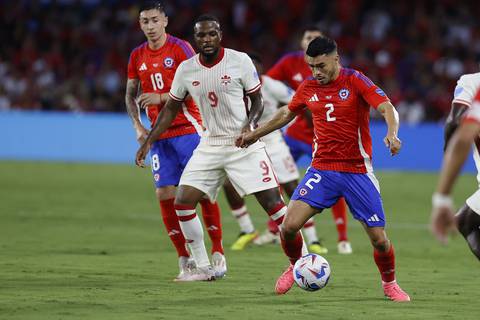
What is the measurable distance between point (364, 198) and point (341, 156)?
1.29 ft

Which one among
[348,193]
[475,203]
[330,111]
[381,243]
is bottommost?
[381,243]

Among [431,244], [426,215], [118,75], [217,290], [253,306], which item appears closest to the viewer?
[253,306]

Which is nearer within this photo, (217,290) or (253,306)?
(253,306)

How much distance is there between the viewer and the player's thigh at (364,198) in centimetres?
830

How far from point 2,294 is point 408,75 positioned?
65.6ft

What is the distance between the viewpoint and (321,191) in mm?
8445

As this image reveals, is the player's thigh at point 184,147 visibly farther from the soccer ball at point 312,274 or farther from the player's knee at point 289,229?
the soccer ball at point 312,274

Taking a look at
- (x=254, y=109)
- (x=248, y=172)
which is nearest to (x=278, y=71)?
(x=254, y=109)

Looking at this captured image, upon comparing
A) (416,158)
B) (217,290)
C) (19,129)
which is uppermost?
(217,290)

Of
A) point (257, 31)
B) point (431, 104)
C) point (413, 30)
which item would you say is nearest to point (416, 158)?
point (431, 104)

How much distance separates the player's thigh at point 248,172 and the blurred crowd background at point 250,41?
53.1 feet

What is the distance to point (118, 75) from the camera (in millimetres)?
28094

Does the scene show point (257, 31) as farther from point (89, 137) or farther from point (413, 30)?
A: point (89, 137)

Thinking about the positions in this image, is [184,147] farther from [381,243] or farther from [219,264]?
[381,243]
